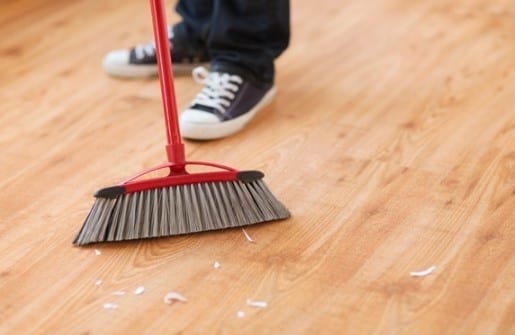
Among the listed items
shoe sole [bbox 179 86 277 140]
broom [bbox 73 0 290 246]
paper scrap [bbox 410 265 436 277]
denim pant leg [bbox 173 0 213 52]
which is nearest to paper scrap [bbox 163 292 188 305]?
broom [bbox 73 0 290 246]

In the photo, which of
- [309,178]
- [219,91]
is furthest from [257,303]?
[219,91]

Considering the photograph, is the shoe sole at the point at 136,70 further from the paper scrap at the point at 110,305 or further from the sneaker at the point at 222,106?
the paper scrap at the point at 110,305

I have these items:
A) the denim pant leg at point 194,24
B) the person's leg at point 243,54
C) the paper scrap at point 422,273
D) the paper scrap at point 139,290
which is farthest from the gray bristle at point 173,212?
the denim pant leg at point 194,24

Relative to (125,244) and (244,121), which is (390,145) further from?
(125,244)

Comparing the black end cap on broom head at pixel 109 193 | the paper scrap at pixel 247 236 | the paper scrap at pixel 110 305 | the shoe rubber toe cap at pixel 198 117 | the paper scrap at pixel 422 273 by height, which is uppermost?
the shoe rubber toe cap at pixel 198 117

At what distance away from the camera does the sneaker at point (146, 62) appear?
5.95ft

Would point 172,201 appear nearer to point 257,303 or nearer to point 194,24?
point 257,303

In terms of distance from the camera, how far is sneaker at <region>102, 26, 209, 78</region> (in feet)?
5.95

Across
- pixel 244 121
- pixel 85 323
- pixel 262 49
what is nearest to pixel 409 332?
pixel 85 323

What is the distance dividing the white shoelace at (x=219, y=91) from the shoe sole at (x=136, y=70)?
0.16m

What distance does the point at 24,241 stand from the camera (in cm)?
126

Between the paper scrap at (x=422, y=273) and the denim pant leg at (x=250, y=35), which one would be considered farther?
the denim pant leg at (x=250, y=35)

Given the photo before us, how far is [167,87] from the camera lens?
128 centimetres

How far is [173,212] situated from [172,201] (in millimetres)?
16
